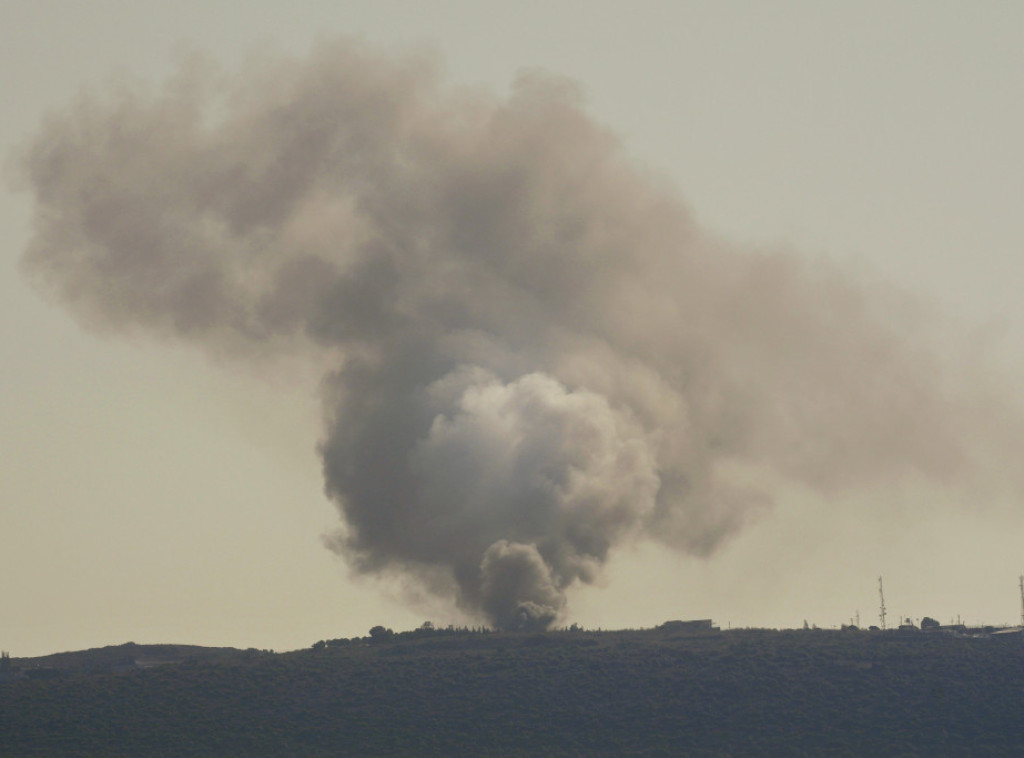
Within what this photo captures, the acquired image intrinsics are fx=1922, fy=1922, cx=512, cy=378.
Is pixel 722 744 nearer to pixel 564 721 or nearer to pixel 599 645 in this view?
pixel 564 721

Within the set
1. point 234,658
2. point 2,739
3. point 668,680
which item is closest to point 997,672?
point 668,680

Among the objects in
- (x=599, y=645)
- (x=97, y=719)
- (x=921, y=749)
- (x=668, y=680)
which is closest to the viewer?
(x=921, y=749)

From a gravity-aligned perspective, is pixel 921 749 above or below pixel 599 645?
below

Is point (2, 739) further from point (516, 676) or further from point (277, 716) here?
point (516, 676)

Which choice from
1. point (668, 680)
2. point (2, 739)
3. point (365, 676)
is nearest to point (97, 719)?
point (2, 739)

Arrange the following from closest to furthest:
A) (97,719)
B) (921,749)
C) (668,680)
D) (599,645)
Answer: (921,749) < (97,719) < (668,680) < (599,645)

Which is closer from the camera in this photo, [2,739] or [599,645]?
[2,739]
